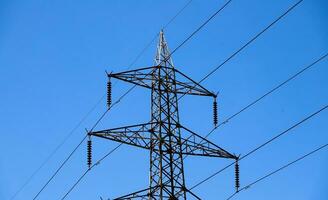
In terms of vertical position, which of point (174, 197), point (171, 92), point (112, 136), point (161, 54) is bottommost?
point (174, 197)

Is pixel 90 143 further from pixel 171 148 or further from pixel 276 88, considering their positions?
pixel 276 88

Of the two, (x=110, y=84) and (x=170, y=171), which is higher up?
(x=110, y=84)

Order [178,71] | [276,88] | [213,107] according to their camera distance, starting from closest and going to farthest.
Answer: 1. [276,88]
2. [178,71]
3. [213,107]

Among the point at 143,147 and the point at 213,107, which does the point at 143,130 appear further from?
the point at 213,107

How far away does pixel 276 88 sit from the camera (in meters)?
32.6

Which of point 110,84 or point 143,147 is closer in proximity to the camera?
point 143,147

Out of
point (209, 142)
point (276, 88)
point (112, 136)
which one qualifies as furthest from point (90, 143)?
point (276, 88)

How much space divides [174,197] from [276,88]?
5.57 m

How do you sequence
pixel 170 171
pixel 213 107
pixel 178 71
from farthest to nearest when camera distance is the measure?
pixel 213 107 → pixel 178 71 → pixel 170 171

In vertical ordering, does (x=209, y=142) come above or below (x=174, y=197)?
above

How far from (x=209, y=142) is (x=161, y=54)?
4860 millimetres

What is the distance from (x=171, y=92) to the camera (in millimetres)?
37156

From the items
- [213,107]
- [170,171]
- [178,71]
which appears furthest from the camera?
[213,107]

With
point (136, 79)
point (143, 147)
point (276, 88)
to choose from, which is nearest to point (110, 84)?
point (136, 79)
